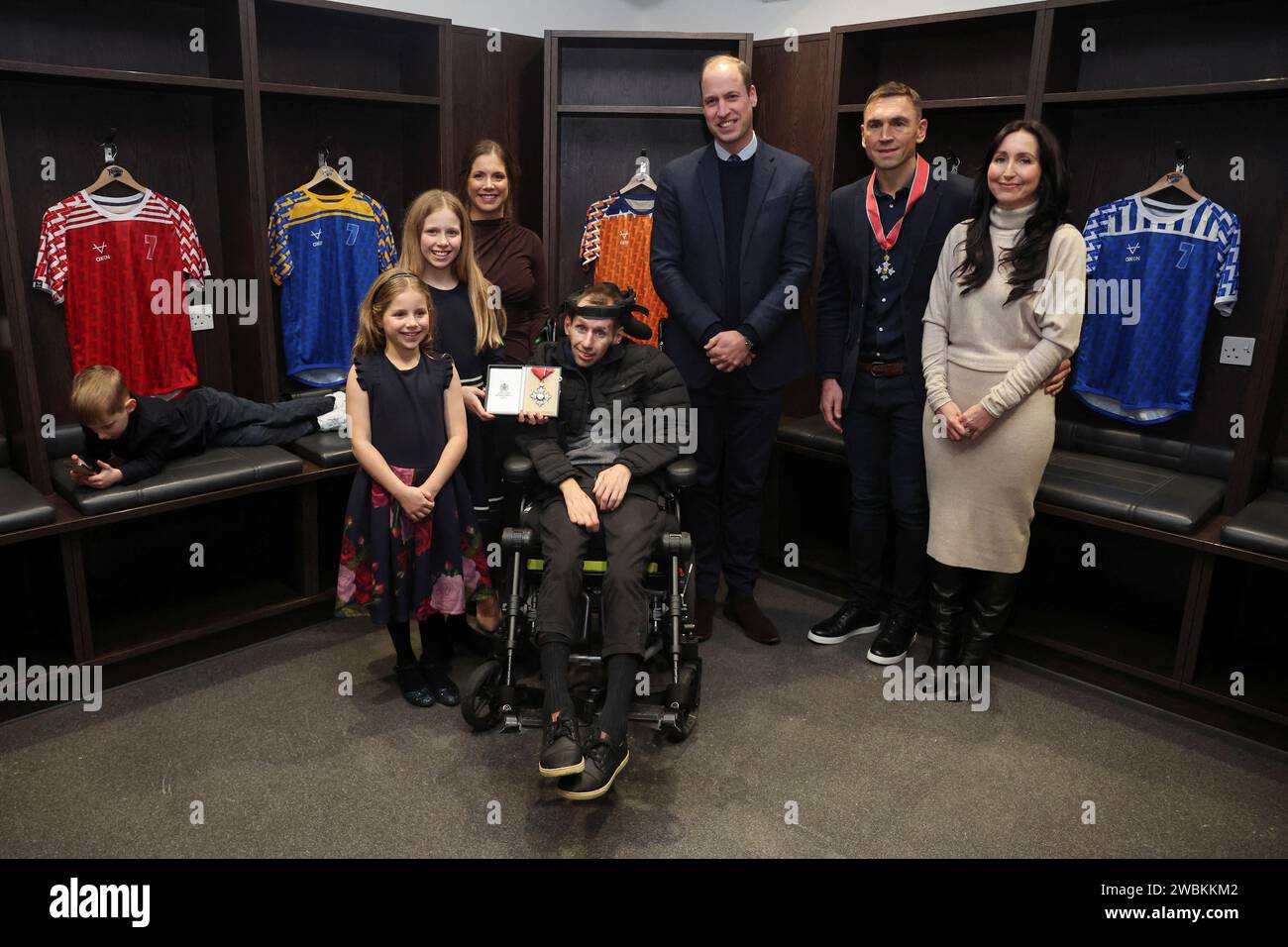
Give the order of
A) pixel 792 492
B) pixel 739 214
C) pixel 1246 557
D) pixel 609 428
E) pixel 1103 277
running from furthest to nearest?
1. pixel 792 492
2. pixel 1103 277
3. pixel 739 214
4. pixel 609 428
5. pixel 1246 557

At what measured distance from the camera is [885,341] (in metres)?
3.06

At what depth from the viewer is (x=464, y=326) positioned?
9.74ft

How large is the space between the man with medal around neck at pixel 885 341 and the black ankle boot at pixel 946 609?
0.42 feet

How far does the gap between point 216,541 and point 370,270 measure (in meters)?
1.20

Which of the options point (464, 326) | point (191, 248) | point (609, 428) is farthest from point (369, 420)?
point (191, 248)

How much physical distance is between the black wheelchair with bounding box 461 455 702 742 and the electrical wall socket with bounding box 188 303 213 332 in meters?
1.58

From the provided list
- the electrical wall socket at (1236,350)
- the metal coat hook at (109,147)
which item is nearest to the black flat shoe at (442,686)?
the metal coat hook at (109,147)

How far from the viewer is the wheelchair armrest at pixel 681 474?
2715 millimetres

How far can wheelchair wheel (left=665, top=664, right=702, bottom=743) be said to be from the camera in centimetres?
258

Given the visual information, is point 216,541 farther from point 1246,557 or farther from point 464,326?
point 1246,557

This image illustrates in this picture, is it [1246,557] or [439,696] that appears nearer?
[1246,557]

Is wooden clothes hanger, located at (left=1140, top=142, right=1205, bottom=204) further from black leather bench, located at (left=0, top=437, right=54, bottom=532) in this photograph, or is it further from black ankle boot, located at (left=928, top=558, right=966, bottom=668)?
black leather bench, located at (left=0, top=437, right=54, bottom=532)

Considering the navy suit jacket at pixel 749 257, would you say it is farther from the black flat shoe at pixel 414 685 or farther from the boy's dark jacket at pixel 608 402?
the black flat shoe at pixel 414 685

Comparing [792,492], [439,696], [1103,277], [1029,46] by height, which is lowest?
[439,696]
